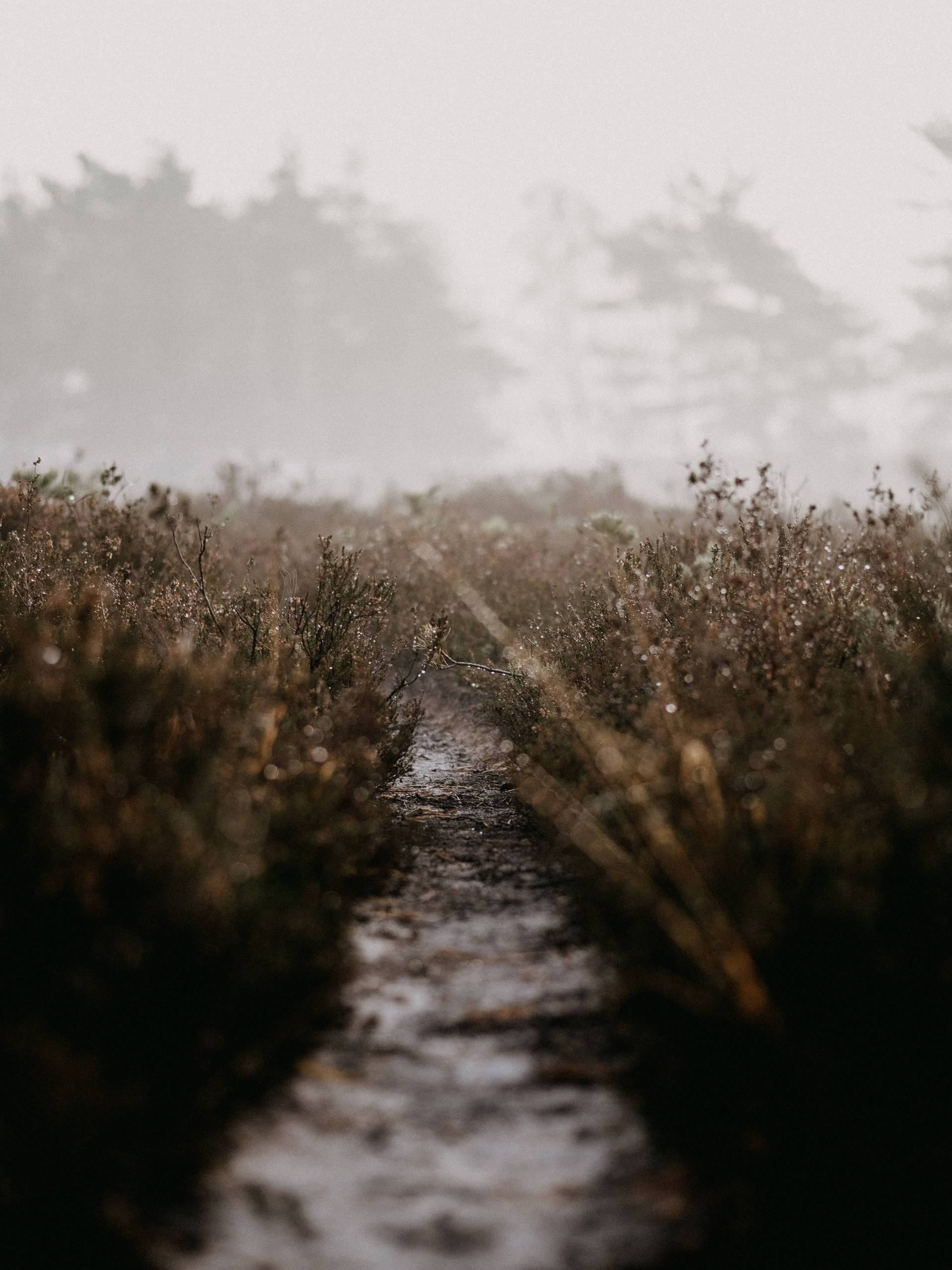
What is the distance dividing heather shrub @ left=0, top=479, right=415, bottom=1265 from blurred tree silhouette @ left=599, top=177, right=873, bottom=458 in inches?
1764

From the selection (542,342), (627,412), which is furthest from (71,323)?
(627,412)

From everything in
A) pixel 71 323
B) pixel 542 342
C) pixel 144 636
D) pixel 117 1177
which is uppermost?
pixel 71 323

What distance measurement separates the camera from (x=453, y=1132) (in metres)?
1.87

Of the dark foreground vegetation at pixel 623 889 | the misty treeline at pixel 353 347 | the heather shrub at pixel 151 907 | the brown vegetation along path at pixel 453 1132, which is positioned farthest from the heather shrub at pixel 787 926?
the misty treeline at pixel 353 347

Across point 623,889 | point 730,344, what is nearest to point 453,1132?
point 623,889

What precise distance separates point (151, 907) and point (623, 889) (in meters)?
1.35

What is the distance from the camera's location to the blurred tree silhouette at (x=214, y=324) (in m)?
49.6

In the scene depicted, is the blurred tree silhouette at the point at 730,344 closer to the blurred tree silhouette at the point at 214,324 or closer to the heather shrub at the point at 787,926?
the blurred tree silhouette at the point at 214,324

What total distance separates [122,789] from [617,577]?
3.53m

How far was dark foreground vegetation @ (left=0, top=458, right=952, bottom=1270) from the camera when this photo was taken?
1.61 meters

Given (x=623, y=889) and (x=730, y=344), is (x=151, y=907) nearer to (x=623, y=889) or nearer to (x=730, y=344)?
(x=623, y=889)

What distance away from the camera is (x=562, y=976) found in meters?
2.53

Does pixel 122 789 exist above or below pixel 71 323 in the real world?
below

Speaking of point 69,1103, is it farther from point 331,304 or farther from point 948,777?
point 331,304
